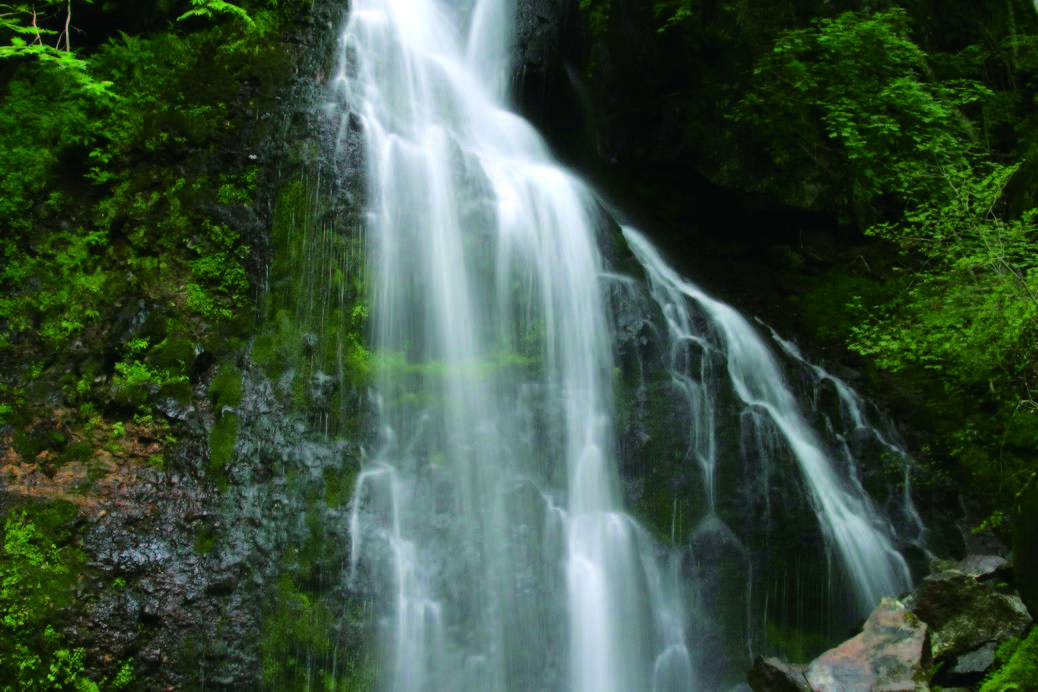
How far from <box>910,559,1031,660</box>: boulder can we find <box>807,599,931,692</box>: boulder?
15 centimetres

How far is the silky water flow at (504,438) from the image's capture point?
6406 mm

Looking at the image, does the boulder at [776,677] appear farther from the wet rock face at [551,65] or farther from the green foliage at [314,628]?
the wet rock face at [551,65]

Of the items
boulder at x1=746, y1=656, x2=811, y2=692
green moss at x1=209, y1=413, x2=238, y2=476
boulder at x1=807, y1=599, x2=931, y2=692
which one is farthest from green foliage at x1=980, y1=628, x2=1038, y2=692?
green moss at x1=209, y1=413, x2=238, y2=476

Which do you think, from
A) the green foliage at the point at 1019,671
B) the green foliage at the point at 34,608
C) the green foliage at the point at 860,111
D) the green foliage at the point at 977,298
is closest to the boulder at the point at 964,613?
the green foliage at the point at 1019,671

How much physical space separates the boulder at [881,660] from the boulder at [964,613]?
15cm

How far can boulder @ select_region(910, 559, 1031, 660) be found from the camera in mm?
5691

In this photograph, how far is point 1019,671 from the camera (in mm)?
5082

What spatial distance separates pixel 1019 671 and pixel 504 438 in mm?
4361

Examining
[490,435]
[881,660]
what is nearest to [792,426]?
[881,660]

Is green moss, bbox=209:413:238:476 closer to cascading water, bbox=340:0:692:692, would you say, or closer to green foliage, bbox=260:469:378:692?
green foliage, bbox=260:469:378:692

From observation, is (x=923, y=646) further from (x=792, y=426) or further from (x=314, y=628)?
(x=314, y=628)

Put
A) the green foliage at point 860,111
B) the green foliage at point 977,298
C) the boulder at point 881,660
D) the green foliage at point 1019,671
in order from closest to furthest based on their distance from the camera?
the green foliage at point 1019,671, the boulder at point 881,660, the green foliage at point 977,298, the green foliage at point 860,111

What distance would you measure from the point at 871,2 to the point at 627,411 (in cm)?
759

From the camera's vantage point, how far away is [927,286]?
8.64 m
